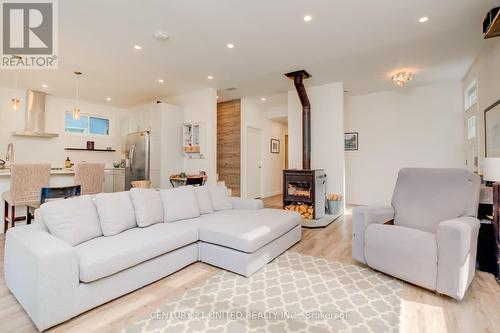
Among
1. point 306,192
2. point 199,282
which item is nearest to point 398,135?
point 306,192

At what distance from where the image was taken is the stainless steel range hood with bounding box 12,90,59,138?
540 centimetres

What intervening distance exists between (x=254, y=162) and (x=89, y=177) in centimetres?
422

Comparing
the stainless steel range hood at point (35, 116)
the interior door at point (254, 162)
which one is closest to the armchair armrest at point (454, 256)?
the interior door at point (254, 162)

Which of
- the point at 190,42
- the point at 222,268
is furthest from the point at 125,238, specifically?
the point at 190,42

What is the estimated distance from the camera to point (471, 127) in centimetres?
452

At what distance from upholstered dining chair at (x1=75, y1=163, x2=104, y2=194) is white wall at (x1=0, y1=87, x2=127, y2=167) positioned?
3.16 meters

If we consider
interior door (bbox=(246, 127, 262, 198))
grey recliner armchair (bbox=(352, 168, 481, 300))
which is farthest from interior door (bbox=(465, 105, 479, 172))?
interior door (bbox=(246, 127, 262, 198))

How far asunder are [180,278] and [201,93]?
14.4 ft

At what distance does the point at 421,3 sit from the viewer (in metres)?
2.54

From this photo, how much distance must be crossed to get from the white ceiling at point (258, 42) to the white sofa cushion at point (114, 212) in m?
2.05

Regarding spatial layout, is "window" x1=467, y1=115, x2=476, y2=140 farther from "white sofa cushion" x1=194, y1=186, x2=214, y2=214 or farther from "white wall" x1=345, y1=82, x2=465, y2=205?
"white sofa cushion" x1=194, y1=186, x2=214, y2=214
